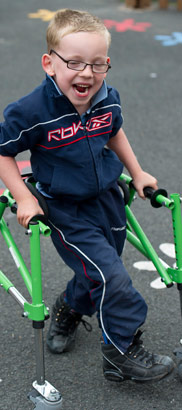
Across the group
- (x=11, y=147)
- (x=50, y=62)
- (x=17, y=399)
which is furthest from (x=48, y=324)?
(x=50, y=62)

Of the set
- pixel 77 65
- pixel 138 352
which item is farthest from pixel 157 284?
pixel 77 65

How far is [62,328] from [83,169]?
33.6 inches

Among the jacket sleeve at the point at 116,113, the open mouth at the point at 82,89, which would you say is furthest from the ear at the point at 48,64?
the jacket sleeve at the point at 116,113

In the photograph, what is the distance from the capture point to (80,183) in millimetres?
2619

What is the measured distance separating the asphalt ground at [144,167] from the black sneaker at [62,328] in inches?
1.8

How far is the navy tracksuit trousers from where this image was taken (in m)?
2.57

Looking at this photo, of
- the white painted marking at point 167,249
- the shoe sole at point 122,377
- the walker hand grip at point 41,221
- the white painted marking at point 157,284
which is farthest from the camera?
the white painted marking at point 167,249

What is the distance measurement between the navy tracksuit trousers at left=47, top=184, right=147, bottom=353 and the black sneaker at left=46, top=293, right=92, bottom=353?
40 cm

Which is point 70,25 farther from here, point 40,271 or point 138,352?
point 138,352

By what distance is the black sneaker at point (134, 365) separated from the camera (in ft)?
8.87

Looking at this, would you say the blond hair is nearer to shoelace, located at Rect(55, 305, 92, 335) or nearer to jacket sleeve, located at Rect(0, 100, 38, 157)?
jacket sleeve, located at Rect(0, 100, 38, 157)

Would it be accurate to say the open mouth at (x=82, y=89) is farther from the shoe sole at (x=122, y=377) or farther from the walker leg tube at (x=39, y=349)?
the shoe sole at (x=122, y=377)

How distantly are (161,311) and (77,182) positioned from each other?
104 cm

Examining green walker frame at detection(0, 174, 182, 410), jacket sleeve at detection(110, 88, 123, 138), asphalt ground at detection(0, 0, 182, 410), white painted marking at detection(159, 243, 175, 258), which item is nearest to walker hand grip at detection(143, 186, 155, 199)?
green walker frame at detection(0, 174, 182, 410)
